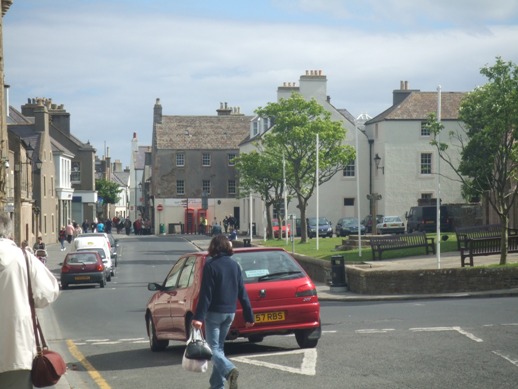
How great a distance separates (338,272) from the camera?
30422 mm

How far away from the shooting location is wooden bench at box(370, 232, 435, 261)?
3884 centimetres

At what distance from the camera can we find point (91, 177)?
99375mm

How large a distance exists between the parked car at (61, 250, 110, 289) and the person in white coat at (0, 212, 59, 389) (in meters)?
31.8

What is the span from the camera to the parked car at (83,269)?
38.8 meters

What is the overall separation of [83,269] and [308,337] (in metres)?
26.0

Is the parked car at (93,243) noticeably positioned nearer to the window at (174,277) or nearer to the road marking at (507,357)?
the window at (174,277)

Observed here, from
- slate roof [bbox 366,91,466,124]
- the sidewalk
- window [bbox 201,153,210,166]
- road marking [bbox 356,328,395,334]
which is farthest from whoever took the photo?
window [bbox 201,153,210,166]

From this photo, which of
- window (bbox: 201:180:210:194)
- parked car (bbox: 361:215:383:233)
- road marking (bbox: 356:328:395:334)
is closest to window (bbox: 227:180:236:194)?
window (bbox: 201:180:210:194)

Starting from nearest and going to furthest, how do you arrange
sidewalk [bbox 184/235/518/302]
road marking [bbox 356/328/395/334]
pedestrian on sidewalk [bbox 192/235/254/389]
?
pedestrian on sidewalk [bbox 192/235/254/389] → road marking [bbox 356/328/395/334] → sidewalk [bbox 184/235/518/302]

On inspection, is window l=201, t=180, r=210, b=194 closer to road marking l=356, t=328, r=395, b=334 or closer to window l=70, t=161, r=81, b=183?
window l=70, t=161, r=81, b=183

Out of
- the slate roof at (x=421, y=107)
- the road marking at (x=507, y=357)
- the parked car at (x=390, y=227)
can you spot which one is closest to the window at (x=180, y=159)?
the slate roof at (x=421, y=107)

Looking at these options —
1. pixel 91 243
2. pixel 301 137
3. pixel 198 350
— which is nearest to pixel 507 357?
pixel 198 350

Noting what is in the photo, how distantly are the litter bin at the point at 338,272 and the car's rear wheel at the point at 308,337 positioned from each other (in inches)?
633

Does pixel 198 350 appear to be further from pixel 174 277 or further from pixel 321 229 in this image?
pixel 321 229
